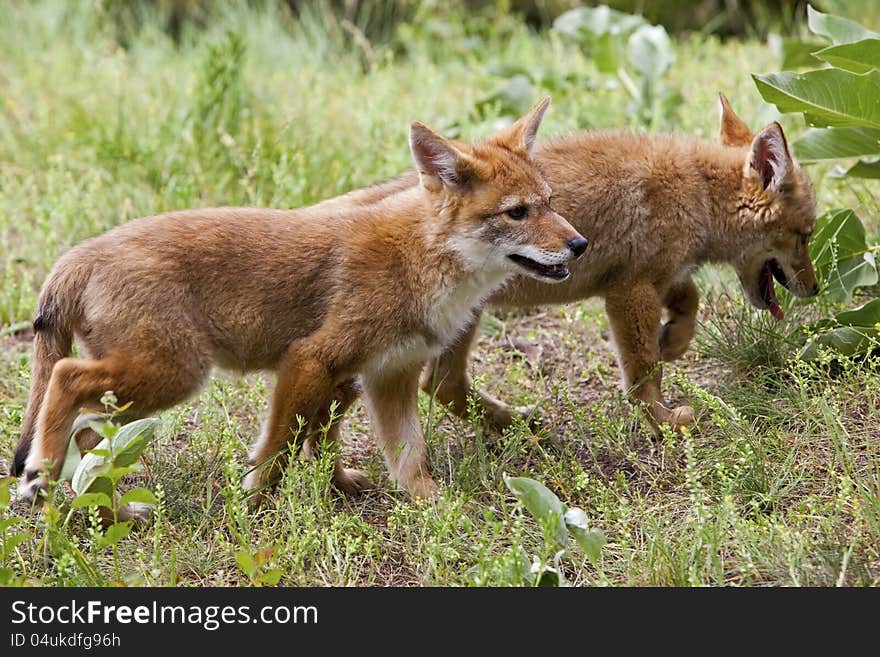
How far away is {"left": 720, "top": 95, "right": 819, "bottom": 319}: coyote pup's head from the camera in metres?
5.34

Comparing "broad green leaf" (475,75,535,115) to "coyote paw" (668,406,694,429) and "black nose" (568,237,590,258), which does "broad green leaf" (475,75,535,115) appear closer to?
"coyote paw" (668,406,694,429)

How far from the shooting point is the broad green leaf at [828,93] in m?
4.93

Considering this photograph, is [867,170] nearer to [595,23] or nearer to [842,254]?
[842,254]

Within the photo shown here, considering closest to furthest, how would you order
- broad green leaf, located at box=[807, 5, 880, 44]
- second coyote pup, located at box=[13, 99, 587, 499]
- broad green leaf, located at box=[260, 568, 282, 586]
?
1. broad green leaf, located at box=[260, 568, 282, 586]
2. second coyote pup, located at box=[13, 99, 587, 499]
3. broad green leaf, located at box=[807, 5, 880, 44]

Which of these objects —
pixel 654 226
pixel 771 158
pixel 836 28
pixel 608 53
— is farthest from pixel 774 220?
pixel 608 53

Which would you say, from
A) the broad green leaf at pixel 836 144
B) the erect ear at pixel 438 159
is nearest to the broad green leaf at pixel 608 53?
the broad green leaf at pixel 836 144

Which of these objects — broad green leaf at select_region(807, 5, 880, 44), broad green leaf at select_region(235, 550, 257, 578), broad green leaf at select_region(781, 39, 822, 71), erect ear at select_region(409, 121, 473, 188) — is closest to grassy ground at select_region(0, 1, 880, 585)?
broad green leaf at select_region(235, 550, 257, 578)

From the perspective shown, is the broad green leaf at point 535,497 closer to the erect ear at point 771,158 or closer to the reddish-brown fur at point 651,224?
the reddish-brown fur at point 651,224

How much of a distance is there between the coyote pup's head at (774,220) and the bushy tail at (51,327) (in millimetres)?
2882

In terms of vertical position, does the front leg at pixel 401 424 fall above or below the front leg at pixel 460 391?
above

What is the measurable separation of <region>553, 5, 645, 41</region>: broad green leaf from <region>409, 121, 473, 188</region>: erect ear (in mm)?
3707
